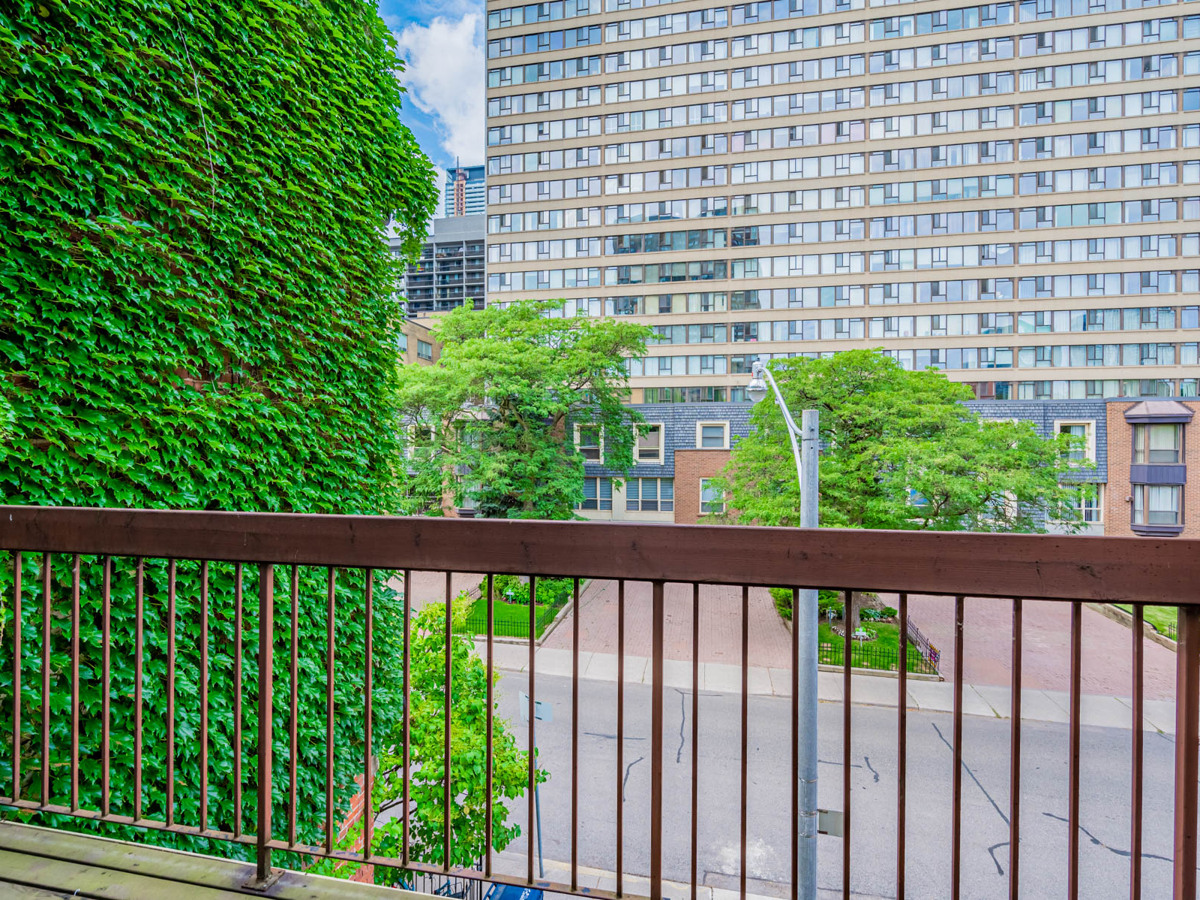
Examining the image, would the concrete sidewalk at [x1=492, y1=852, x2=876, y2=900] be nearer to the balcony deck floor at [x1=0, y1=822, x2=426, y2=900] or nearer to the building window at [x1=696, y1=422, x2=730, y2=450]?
the balcony deck floor at [x1=0, y1=822, x2=426, y2=900]

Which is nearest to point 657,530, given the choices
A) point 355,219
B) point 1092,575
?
point 1092,575

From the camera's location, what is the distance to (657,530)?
1.18 metres

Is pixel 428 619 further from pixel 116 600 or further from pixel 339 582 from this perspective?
pixel 116 600

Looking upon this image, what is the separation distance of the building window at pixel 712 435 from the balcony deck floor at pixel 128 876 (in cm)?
2421

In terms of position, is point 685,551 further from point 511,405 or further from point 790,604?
point 511,405

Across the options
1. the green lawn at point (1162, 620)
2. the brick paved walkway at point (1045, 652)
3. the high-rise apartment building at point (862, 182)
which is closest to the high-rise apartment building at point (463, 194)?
the high-rise apartment building at point (862, 182)

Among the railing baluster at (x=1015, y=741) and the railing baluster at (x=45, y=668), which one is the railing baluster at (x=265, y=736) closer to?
the railing baluster at (x=45, y=668)

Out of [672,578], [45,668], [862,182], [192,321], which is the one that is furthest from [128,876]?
[862,182]

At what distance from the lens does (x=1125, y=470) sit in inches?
858

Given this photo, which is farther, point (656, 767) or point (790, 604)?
point (790, 604)

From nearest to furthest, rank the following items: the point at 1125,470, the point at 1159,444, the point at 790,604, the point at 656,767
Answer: the point at 656,767 → the point at 790,604 → the point at 1159,444 → the point at 1125,470

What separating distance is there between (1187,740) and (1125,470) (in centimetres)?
2730

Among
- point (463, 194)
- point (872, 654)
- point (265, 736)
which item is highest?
point (463, 194)

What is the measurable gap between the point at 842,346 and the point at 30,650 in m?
28.4
